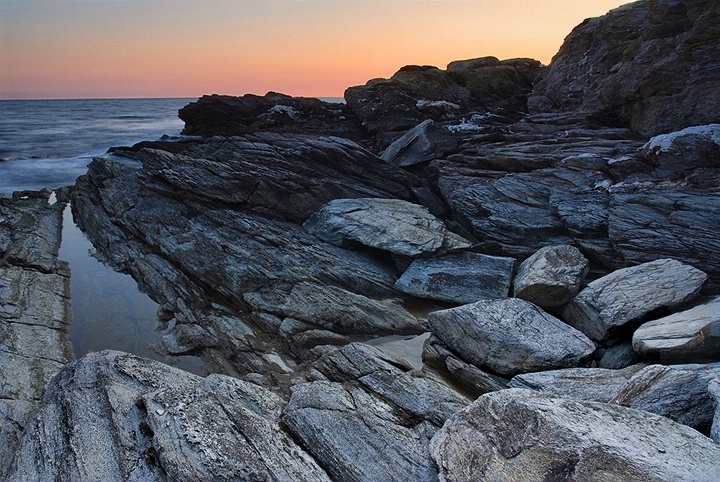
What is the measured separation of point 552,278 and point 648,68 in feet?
38.9

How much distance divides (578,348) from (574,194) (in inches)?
261

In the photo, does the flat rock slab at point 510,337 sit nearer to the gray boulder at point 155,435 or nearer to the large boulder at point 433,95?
the gray boulder at point 155,435

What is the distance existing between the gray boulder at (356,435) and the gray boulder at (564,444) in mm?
519

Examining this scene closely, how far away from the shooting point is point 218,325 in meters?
11.9

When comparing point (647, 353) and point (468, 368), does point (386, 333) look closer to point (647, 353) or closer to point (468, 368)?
point (468, 368)

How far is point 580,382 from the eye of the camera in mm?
7824

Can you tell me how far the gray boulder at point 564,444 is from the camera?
4.88m

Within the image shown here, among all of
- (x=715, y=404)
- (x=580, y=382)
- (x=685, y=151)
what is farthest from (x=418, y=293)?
(x=685, y=151)

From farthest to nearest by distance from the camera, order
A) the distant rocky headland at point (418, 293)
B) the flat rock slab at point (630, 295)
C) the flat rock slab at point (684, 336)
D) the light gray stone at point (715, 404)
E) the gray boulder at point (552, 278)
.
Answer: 1. the gray boulder at point (552, 278)
2. the flat rock slab at point (630, 295)
3. the flat rock slab at point (684, 336)
4. the distant rocky headland at point (418, 293)
5. the light gray stone at point (715, 404)

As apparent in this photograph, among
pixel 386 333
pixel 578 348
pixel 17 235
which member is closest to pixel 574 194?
pixel 578 348

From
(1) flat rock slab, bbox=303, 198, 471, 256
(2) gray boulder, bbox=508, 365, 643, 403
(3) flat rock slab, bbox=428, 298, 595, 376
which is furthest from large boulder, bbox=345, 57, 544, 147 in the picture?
(2) gray boulder, bbox=508, 365, 643, 403

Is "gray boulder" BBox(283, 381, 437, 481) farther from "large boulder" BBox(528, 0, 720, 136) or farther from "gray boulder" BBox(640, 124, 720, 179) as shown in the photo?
"large boulder" BBox(528, 0, 720, 136)

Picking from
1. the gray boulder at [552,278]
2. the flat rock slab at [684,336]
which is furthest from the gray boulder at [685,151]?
the flat rock slab at [684,336]

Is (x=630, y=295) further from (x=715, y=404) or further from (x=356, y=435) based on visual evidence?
(x=356, y=435)
